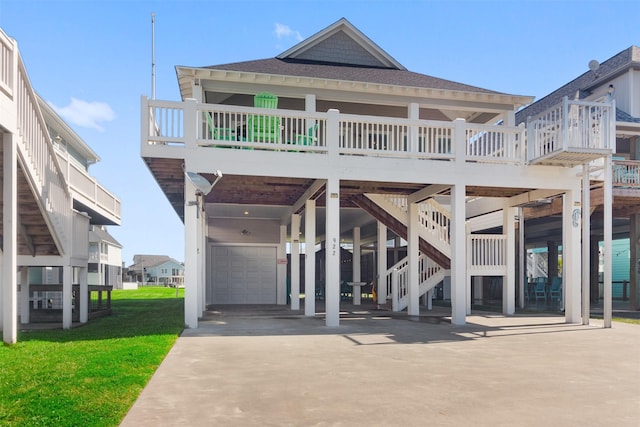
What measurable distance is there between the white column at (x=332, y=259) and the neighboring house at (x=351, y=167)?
3 cm

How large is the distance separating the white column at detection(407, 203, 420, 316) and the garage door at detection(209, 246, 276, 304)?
756cm

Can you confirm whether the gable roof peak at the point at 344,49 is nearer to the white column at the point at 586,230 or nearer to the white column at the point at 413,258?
the white column at the point at 413,258

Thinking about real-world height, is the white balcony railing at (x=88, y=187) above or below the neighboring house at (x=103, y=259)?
above

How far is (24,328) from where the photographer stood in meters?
11.2

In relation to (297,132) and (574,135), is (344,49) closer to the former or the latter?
(297,132)

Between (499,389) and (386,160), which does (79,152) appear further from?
(499,389)

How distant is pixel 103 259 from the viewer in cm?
4119

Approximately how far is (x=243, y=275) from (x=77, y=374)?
47.4 ft

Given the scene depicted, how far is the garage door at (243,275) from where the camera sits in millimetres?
20047

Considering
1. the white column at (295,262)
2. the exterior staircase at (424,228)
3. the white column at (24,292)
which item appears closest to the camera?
the white column at (24,292)

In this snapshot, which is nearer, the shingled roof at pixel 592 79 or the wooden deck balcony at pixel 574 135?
the wooden deck balcony at pixel 574 135

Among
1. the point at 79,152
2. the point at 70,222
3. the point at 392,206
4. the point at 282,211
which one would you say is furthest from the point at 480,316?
the point at 79,152

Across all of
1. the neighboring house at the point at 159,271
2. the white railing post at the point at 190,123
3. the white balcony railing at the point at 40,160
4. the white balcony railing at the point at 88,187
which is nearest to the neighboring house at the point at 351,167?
the white railing post at the point at 190,123

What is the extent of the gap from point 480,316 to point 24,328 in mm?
11061
